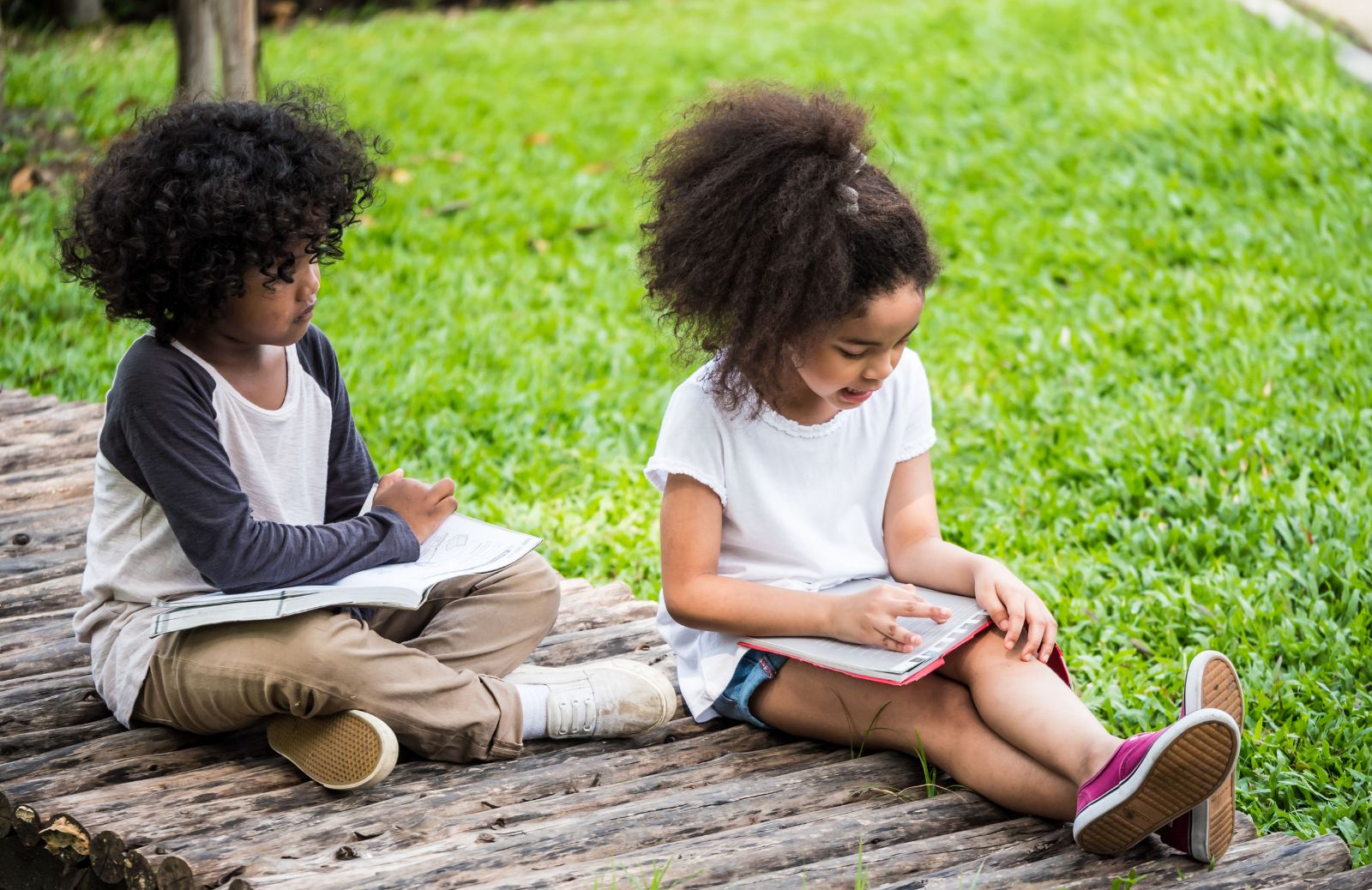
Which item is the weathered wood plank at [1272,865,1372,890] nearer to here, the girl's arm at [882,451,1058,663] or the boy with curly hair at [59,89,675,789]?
the girl's arm at [882,451,1058,663]

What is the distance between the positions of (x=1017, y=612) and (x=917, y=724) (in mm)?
303

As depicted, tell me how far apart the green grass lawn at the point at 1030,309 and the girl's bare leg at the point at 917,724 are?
2.49 feet

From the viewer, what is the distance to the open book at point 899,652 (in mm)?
2541

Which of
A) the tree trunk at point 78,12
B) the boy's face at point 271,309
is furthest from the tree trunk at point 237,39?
the tree trunk at point 78,12

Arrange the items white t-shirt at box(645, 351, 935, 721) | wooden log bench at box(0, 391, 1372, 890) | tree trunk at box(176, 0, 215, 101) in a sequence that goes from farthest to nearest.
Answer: tree trunk at box(176, 0, 215, 101), white t-shirt at box(645, 351, 935, 721), wooden log bench at box(0, 391, 1372, 890)

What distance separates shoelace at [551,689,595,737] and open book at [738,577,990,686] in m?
0.33

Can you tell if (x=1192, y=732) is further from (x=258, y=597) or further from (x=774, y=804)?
(x=258, y=597)

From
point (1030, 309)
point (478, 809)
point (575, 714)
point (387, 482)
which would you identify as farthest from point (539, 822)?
point (1030, 309)

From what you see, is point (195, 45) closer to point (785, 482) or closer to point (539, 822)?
point (785, 482)

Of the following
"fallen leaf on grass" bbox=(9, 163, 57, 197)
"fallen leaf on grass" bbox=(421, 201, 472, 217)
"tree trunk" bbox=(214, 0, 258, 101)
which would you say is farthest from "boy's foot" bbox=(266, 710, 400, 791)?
"fallen leaf on grass" bbox=(9, 163, 57, 197)

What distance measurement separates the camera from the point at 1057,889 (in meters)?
2.33

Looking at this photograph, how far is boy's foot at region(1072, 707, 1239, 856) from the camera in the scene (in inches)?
A: 87.9

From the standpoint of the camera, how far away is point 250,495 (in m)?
2.75

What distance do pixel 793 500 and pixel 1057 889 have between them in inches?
36.7
